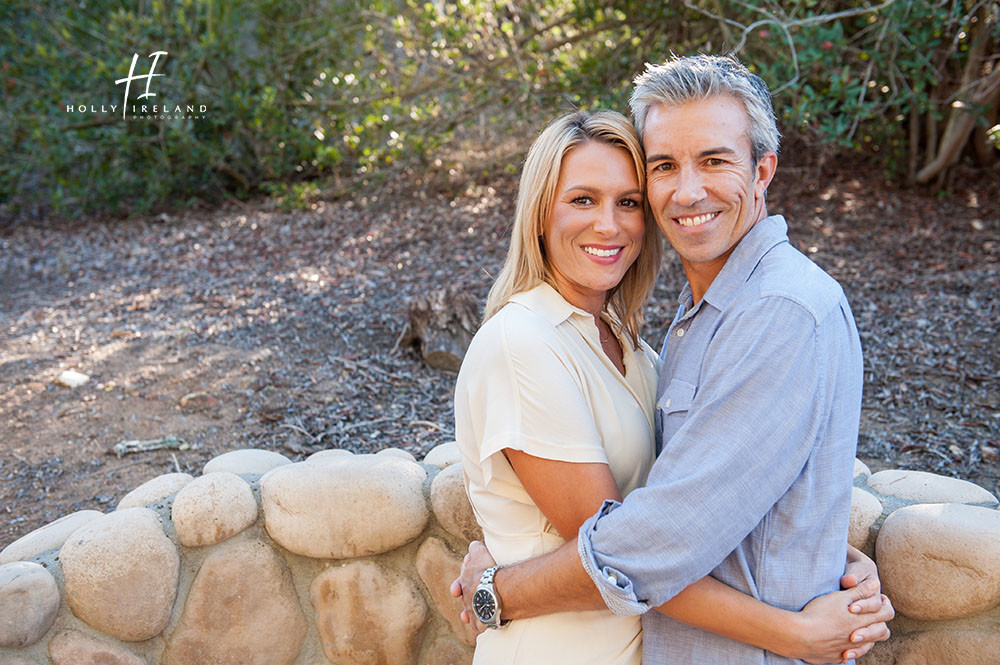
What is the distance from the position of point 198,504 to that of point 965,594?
1.86 metres

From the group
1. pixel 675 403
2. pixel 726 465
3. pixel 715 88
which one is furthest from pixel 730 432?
pixel 715 88

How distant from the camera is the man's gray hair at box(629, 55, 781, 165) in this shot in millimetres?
1723

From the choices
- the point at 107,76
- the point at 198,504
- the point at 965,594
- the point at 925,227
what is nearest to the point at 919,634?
the point at 965,594

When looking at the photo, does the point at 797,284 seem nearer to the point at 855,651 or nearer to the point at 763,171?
the point at 763,171

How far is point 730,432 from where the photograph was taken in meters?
1.43

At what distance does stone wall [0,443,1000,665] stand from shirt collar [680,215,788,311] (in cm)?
69

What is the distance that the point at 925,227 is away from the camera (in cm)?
602

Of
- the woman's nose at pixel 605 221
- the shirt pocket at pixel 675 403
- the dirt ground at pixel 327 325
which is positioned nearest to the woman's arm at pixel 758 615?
the shirt pocket at pixel 675 403

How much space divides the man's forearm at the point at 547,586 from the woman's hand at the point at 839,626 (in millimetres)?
368

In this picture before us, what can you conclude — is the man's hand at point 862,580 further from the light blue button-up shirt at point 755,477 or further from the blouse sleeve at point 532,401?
the blouse sleeve at point 532,401

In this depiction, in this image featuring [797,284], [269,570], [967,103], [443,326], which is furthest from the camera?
[967,103]

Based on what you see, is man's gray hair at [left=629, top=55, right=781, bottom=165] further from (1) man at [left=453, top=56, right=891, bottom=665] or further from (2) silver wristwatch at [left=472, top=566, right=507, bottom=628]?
(2) silver wristwatch at [left=472, top=566, right=507, bottom=628]

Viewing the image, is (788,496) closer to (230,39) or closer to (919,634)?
(919,634)

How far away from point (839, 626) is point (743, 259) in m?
0.72
